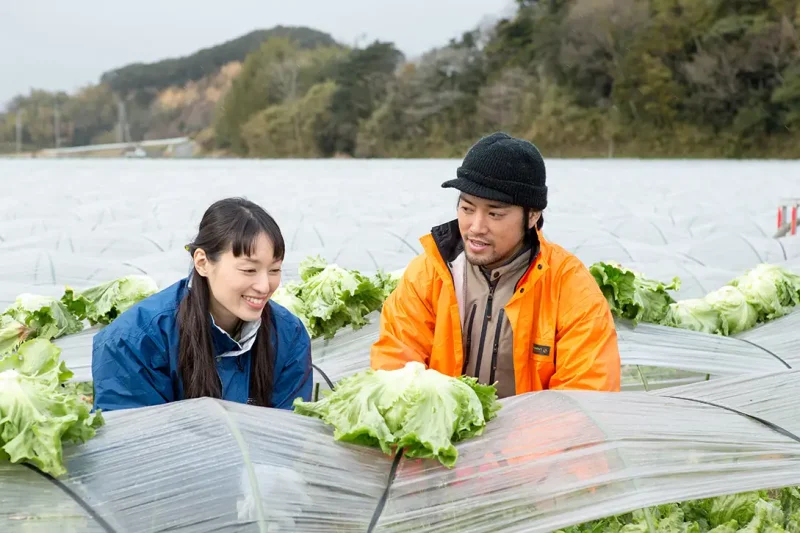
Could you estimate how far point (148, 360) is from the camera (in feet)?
11.8

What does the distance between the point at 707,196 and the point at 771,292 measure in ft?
45.0

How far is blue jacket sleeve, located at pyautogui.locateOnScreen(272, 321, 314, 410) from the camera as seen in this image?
12.9 feet

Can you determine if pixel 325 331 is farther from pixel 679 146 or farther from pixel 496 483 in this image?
pixel 679 146

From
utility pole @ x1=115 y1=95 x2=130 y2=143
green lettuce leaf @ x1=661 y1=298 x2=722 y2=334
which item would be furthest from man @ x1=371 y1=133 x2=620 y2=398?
utility pole @ x1=115 y1=95 x2=130 y2=143

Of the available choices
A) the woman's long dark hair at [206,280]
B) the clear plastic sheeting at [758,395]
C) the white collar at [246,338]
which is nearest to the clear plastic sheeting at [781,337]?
the clear plastic sheeting at [758,395]

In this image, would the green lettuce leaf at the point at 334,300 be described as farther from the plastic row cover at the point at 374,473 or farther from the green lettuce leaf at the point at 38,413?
the green lettuce leaf at the point at 38,413

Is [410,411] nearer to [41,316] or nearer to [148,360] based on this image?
[148,360]

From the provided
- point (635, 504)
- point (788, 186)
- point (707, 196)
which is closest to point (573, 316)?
point (635, 504)

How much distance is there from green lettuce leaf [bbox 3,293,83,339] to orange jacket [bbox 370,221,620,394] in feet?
9.07

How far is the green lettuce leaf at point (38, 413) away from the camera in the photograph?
8.57 ft

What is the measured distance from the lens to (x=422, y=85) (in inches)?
2403

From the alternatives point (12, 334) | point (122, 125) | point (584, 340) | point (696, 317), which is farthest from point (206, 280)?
point (122, 125)

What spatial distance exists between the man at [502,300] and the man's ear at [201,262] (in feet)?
2.99

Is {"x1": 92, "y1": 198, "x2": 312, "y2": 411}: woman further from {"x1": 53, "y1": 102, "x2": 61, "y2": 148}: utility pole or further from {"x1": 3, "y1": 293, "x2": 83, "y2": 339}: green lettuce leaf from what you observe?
{"x1": 53, "y1": 102, "x2": 61, "y2": 148}: utility pole
